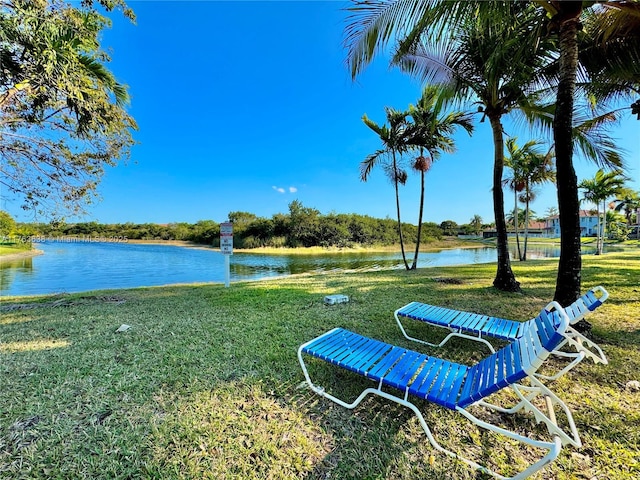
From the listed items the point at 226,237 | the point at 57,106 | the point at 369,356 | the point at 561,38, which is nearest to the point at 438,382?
the point at 369,356

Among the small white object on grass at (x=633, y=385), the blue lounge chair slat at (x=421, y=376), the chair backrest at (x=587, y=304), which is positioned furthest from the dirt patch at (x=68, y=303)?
the small white object on grass at (x=633, y=385)

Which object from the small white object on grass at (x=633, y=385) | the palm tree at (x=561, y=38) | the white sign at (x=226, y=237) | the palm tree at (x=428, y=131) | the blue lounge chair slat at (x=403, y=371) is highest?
the palm tree at (x=428, y=131)

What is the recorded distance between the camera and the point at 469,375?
80.2 inches

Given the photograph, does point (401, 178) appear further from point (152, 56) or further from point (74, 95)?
point (152, 56)

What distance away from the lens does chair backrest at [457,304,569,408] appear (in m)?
1.49

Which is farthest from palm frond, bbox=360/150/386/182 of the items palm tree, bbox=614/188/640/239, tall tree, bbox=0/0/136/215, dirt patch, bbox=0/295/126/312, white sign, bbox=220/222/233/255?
palm tree, bbox=614/188/640/239

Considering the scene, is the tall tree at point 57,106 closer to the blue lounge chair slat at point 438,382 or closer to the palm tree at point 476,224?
the blue lounge chair slat at point 438,382

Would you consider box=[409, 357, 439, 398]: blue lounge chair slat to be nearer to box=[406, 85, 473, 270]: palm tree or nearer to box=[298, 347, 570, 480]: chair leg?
box=[298, 347, 570, 480]: chair leg

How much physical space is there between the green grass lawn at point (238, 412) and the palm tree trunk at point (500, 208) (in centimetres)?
192

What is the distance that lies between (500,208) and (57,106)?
31.8ft

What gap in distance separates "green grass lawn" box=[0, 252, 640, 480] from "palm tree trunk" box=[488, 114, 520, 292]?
6.31 ft

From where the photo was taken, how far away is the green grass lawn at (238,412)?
5.27ft

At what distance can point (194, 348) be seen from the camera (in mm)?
3139

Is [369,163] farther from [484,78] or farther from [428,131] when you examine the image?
[484,78]
